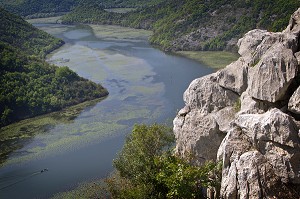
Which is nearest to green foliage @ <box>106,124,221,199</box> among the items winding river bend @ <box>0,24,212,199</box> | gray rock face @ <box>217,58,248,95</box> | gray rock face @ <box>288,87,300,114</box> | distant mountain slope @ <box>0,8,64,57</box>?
gray rock face @ <box>217,58,248,95</box>

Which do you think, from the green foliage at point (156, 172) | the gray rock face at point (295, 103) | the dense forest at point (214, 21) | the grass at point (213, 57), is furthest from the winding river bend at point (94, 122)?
the gray rock face at point (295, 103)

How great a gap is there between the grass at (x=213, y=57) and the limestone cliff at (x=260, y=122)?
2752 inches

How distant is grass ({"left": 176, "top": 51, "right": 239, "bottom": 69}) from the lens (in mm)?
103088

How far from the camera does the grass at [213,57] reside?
338ft

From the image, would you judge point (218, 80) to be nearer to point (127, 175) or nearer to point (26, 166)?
point (127, 175)

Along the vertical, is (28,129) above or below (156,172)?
below

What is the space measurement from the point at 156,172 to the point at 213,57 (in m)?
85.8

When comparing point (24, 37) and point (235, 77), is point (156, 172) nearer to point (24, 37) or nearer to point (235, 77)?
point (235, 77)

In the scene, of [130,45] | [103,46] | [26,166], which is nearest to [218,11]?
[130,45]

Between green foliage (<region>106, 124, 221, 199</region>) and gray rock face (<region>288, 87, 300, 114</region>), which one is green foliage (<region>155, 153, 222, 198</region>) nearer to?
green foliage (<region>106, 124, 221, 199</region>)

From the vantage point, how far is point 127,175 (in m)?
35.6

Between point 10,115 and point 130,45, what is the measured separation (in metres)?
68.2

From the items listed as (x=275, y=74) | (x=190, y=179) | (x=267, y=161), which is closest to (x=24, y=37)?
(x=190, y=179)

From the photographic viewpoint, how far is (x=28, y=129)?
235 feet
